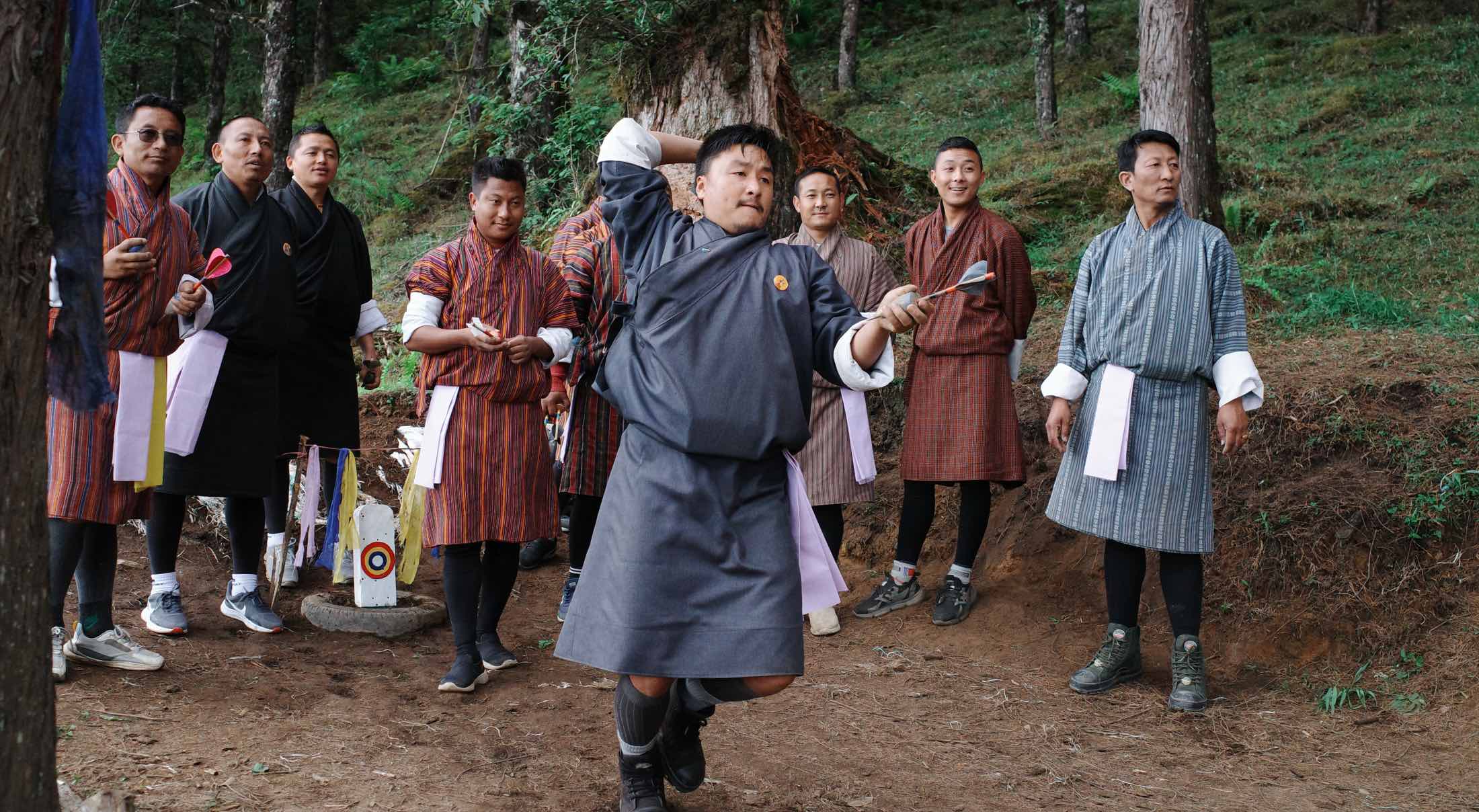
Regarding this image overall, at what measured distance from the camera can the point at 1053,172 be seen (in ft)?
33.3

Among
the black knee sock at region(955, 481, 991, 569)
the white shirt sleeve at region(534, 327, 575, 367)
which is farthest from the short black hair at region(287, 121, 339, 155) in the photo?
the black knee sock at region(955, 481, 991, 569)

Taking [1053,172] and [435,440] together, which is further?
[1053,172]

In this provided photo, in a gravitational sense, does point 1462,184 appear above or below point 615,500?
above

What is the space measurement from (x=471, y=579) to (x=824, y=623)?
1667 millimetres

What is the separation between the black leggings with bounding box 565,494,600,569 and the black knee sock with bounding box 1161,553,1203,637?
2.50 meters

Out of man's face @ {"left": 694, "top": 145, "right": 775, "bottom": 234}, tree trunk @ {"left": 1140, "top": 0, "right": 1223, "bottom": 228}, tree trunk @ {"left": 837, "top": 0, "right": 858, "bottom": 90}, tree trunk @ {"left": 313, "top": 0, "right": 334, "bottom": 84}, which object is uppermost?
tree trunk @ {"left": 313, "top": 0, "right": 334, "bottom": 84}

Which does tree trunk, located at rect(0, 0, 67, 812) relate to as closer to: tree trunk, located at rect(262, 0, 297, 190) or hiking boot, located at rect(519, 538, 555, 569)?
hiking boot, located at rect(519, 538, 555, 569)

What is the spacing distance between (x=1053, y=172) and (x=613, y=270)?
20.6ft

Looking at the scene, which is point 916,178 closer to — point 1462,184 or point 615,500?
point 1462,184

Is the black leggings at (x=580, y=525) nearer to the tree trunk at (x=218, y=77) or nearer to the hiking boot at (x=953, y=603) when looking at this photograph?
the hiking boot at (x=953, y=603)

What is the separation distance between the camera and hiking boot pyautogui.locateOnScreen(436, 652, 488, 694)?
13.5 feet

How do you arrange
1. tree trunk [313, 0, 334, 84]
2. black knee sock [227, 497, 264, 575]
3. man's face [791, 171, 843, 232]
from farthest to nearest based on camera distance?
tree trunk [313, 0, 334, 84], man's face [791, 171, 843, 232], black knee sock [227, 497, 264, 575]

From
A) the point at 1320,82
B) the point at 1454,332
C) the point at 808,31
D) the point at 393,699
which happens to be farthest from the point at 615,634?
the point at 808,31

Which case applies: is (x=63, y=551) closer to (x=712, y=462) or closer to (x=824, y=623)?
(x=712, y=462)
